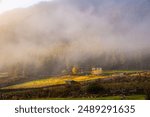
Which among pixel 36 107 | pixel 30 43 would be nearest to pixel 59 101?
pixel 36 107

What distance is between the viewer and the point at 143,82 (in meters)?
11.6

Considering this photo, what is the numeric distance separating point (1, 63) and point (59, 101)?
1440 mm

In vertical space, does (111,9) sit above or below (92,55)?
above

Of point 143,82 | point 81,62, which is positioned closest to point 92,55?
point 81,62

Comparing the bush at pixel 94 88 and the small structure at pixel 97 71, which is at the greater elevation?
the small structure at pixel 97 71

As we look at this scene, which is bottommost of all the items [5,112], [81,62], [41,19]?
[5,112]

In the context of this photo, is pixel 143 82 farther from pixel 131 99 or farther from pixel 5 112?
pixel 5 112

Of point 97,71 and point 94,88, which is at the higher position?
point 97,71

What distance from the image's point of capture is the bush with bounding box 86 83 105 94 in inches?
462

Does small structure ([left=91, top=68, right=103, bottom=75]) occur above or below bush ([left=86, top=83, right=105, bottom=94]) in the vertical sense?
above

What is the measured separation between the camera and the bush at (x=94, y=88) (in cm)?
1174

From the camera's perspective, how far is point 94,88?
1177cm

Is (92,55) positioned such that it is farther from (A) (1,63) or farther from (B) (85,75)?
(A) (1,63)

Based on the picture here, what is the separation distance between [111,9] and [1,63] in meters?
2.37
